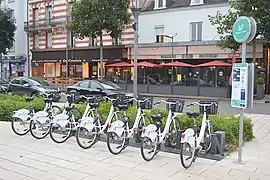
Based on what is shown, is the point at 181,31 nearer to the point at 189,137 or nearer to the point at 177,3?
the point at 177,3

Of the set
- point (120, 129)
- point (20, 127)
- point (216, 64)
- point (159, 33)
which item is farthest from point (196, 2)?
point (120, 129)

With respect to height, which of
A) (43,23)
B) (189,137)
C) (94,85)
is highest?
(43,23)

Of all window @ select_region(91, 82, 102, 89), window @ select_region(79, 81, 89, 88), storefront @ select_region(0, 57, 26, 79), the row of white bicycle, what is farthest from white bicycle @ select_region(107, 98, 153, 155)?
storefront @ select_region(0, 57, 26, 79)

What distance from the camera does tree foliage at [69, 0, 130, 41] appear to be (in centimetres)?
2383

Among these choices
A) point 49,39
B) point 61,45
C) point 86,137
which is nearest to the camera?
point 86,137

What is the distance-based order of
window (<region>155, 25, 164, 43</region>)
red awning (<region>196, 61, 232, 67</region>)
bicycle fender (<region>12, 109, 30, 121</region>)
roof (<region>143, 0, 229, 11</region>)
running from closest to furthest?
Result: bicycle fender (<region>12, 109, 30, 121</region>) → red awning (<region>196, 61, 232, 67</region>) → roof (<region>143, 0, 229, 11</region>) → window (<region>155, 25, 164, 43</region>)

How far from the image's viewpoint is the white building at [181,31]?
2397 cm

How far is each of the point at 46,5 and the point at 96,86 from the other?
68.7 feet

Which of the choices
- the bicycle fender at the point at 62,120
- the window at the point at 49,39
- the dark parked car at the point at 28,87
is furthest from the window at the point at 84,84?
the window at the point at 49,39

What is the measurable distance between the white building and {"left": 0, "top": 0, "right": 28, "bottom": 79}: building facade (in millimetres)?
16018

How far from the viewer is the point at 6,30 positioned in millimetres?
35094

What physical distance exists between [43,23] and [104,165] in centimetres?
3102

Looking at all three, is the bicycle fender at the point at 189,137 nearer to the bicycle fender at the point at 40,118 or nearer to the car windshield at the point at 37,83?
the bicycle fender at the point at 40,118

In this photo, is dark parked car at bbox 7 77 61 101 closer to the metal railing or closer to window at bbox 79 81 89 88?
→ window at bbox 79 81 89 88
